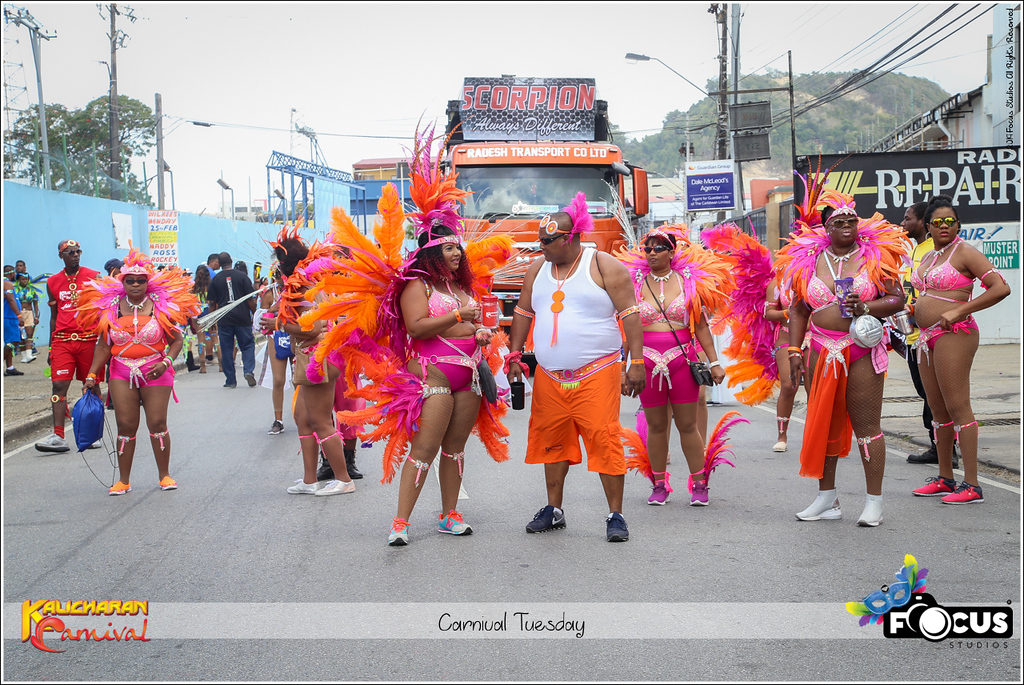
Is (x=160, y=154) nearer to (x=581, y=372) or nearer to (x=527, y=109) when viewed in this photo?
(x=527, y=109)

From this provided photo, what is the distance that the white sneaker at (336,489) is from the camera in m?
7.19

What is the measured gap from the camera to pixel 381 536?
19.4ft

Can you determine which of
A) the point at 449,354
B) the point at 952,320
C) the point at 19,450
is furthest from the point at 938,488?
the point at 19,450

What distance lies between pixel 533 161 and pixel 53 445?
7555mm

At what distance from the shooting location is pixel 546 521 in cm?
596

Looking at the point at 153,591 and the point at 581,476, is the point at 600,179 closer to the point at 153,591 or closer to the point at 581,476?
the point at 581,476

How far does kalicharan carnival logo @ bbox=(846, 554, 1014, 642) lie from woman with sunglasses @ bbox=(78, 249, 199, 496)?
5.29 metres

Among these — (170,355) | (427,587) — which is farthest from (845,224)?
(170,355)

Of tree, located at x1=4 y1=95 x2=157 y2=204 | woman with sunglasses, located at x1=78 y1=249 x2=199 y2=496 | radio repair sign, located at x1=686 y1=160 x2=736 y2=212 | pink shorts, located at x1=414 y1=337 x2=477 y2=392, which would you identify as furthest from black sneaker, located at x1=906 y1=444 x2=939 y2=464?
radio repair sign, located at x1=686 y1=160 x2=736 y2=212

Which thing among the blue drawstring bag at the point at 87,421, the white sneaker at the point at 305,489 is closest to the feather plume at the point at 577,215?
the white sneaker at the point at 305,489

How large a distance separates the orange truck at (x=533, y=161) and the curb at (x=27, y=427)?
586 cm

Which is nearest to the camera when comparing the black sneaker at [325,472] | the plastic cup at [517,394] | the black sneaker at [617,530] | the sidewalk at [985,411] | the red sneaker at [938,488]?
the black sneaker at [617,530]

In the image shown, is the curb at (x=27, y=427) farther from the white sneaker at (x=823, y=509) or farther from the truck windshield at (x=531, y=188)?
the white sneaker at (x=823, y=509)

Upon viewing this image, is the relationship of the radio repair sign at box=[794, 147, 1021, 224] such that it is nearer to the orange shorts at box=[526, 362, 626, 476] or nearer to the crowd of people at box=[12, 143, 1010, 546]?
the crowd of people at box=[12, 143, 1010, 546]
